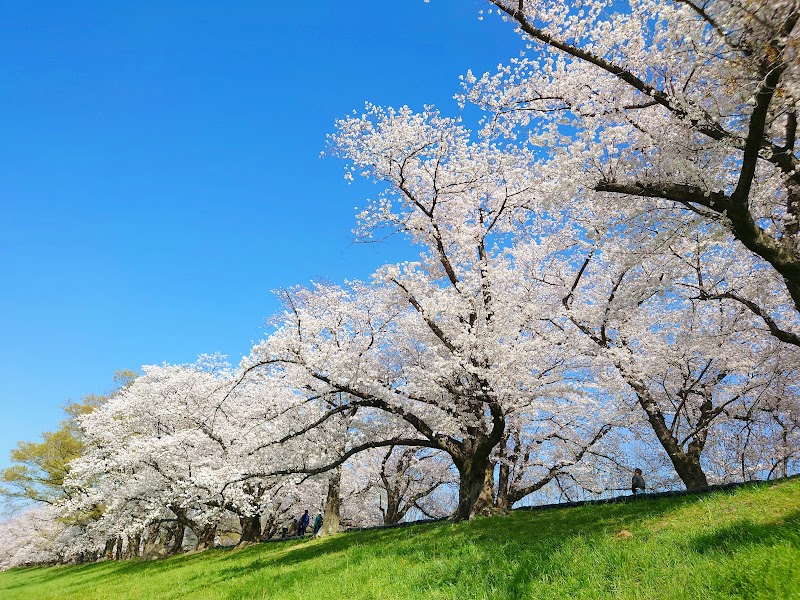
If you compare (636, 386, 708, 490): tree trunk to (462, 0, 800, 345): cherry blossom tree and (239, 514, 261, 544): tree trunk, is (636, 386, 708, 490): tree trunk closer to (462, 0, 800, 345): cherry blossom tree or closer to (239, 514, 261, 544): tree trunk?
(462, 0, 800, 345): cherry blossom tree

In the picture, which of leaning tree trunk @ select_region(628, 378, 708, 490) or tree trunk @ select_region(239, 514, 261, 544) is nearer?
leaning tree trunk @ select_region(628, 378, 708, 490)

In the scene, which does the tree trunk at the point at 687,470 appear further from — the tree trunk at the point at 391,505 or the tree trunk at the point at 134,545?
the tree trunk at the point at 134,545

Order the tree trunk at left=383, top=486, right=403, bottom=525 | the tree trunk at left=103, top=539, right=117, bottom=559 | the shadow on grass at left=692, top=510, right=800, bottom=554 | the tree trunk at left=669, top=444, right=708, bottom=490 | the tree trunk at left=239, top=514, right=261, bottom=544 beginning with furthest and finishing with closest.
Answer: the tree trunk at left=103, top=539, right=117, bottom=559, the tree trunk at left=383, top=486, right=403, bottom=525, the tree trunk at left=239, top=514, right=261, bottom=544, the tree trunk at left=669, top=444, right=708, bottom=490, the shadow on grass at left=692, top=510, right=800, bottom=554

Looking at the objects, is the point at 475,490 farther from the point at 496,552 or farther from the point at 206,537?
the point at 206,537

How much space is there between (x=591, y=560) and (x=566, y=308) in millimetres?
13524

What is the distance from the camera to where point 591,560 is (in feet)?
20.7

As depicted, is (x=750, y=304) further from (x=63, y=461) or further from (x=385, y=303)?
(x=63, y=461)

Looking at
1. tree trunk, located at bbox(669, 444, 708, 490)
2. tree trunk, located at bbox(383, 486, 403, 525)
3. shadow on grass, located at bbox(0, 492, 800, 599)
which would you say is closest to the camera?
shadow on grass, located at bbox(0, 492, 800, 599)

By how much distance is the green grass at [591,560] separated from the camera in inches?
195

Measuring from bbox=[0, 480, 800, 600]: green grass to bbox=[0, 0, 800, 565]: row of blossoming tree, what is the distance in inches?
144

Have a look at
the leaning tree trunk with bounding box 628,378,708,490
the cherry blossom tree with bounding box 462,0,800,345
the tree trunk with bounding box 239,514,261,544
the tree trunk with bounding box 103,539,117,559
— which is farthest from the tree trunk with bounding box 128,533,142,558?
the cherry blossom tree with bounding box 462,0,800,345

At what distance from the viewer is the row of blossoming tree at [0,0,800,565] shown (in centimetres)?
838

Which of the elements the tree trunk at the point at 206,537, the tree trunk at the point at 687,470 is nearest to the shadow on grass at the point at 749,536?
the tree trunk at the point at 687,470

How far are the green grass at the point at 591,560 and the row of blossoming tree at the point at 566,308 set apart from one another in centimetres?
367
